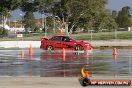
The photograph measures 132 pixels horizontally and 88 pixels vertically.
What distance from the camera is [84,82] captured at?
1099 cm

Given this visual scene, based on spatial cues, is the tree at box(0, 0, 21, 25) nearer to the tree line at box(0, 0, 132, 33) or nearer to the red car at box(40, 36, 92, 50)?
the tree line at box(0, 0, 132, 33)

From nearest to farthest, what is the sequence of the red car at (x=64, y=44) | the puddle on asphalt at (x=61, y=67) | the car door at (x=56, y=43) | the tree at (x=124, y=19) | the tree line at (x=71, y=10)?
1. the puddle on asphalt at (x=61, y=67)
2. the red car at (x=64, y=44)
3. the car door at (x=56, y=43)
4. the tree line at (x=71, y=10)
5. the tree at (x=124, y=19)

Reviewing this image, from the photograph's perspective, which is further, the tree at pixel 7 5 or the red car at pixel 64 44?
the tree at pixel 7 5

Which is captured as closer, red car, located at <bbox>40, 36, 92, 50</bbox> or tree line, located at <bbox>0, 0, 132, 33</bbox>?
red car, located at <bbox>40, 36, 92, 50</bbox>

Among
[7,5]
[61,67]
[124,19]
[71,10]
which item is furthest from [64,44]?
[124,19]

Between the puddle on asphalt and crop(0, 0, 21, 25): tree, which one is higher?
crop(0, 0, 21, 25): tree

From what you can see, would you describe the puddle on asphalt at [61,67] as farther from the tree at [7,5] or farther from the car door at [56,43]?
the tree at [7,5]

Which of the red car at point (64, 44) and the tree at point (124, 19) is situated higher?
the tree at point (124, 19)

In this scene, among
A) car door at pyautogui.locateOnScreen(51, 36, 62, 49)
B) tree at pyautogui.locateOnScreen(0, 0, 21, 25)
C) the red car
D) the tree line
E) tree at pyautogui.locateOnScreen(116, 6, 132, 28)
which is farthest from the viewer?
tree at pyautogui.locateOnScreen(116, 6, 132, 28)

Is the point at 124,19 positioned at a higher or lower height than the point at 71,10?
lower

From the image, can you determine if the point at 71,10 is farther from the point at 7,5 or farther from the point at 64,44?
the point at 64,44

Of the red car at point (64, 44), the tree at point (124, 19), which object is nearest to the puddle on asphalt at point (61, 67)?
the red car at point (64, 44)

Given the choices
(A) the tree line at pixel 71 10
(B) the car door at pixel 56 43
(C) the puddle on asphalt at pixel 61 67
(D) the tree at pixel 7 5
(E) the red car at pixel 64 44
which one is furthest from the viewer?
(A) the tree line at pixel 71 10

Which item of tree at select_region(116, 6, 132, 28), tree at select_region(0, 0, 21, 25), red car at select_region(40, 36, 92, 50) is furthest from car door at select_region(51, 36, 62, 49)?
tree at select_region(116, 6, 132, 28)
